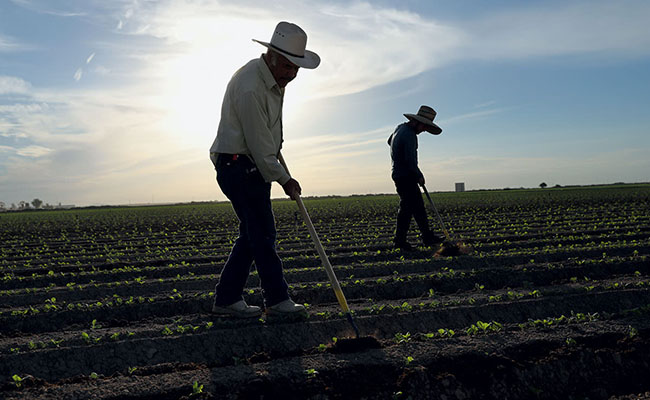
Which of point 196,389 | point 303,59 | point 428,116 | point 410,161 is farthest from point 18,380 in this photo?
point 428,116

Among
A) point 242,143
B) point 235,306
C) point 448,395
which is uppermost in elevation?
point 242,143

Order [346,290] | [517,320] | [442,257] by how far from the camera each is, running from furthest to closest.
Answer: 1. [442,257]
2. [346,290]
3. [517,320]

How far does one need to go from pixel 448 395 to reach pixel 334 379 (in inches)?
27.8

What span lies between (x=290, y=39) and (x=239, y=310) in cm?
239

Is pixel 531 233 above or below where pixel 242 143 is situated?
below

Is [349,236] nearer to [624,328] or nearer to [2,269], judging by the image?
[2,269]

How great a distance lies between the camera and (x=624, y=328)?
3891 millimetres

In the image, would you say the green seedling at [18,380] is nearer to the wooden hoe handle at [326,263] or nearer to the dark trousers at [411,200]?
the wooden hoe handle at [326,263]

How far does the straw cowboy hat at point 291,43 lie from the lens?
3.88m

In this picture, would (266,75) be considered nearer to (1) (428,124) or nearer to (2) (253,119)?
(2) (253,119)

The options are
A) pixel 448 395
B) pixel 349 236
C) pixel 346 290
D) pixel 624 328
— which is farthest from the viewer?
pixel 349 236

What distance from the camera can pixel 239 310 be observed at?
178 inches

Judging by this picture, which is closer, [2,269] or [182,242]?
[2,269]

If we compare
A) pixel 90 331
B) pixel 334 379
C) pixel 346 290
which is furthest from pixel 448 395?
pixel 90 331
